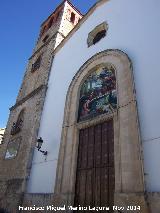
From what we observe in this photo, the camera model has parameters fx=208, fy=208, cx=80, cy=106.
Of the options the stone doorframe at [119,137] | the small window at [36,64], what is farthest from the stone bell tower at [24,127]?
the stone doorframe at [119,137]

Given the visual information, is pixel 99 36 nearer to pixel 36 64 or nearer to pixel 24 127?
pixel 24 127

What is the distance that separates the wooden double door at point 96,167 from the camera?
5.29 meters

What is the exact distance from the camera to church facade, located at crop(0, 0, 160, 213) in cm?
487

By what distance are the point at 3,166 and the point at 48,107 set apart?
12.1 ft

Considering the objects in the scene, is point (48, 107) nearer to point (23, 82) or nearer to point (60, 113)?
point (60, 113)

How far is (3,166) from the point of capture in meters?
9.88

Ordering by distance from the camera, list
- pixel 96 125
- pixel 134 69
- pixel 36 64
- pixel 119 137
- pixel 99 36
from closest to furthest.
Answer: pixel 119 137 < pixel 134 69 < pixel 96 125 < pixel 99 36 < pixel 36 64

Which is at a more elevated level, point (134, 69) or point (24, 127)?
point (134, 69)

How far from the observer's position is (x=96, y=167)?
5.81 m

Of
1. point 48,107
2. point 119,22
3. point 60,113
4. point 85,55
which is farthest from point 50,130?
point 119,22

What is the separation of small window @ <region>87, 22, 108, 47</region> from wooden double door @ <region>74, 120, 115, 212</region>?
14.1 feet

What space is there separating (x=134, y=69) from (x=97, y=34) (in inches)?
155

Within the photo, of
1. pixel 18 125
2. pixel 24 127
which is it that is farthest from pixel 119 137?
pixel 18 125

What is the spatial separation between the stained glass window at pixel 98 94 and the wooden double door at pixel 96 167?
0.49 metres
